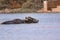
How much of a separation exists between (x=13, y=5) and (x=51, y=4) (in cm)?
72

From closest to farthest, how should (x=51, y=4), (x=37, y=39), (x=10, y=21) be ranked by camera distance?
(x=37, y=39), (x=10, y=21), (x=51, y=4)

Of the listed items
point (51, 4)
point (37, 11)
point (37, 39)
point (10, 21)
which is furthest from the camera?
point (51, 4)

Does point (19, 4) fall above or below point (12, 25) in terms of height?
above

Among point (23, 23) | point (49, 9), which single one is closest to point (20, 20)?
point (23, 23)

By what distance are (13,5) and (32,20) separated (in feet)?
2.64

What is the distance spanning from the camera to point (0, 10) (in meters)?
2.54

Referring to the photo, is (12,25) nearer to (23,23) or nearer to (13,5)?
(23,23)

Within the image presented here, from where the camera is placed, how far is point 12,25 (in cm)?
167

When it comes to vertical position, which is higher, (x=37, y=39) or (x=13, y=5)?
(x=13, y=5)

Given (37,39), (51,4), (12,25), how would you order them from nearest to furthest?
(37,39) → (12,25) → (51,4)

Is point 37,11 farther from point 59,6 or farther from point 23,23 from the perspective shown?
point 23,23

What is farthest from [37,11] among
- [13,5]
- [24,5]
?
[13,5]

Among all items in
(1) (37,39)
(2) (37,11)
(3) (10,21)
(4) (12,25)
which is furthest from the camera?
(2) (37,11)

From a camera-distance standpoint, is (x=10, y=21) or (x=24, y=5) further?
(x=24, y=5)
